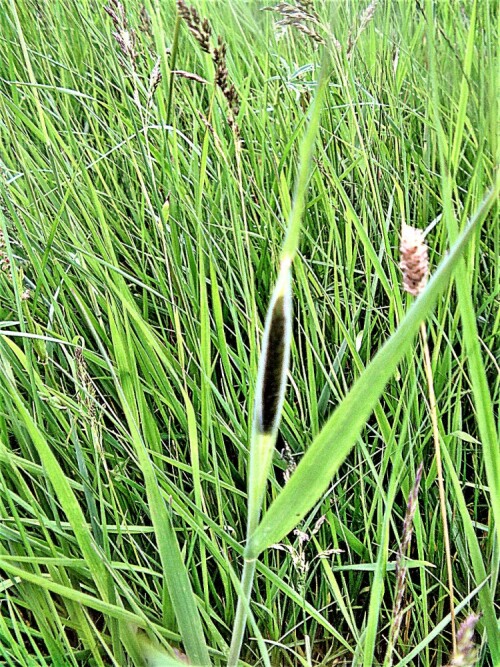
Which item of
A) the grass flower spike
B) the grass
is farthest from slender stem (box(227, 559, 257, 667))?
the grass flower spike

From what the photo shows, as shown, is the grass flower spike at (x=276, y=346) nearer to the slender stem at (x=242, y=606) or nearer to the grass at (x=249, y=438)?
the grass at (x=249, y=438)

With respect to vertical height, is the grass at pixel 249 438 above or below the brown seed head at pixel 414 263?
below

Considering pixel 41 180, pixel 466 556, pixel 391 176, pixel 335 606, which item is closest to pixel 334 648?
pixel 335 606

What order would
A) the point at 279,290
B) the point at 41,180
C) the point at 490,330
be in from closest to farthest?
the point at 279,290, the point at 490,330, the point at 41,180

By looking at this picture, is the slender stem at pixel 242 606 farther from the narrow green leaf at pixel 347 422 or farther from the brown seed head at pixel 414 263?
the brown seed head at pixel 414 263

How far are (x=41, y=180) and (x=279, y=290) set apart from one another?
75 centimetres

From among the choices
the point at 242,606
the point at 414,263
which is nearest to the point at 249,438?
the point at 242,606

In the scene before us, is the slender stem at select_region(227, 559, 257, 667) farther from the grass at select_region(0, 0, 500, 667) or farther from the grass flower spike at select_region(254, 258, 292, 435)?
the grass flower spike at select_region(254, 258, 292, 435)

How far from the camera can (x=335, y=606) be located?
0.58 metres

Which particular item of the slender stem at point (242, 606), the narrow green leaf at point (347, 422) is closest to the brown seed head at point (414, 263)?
the narrow green leaf at point (347, 422)

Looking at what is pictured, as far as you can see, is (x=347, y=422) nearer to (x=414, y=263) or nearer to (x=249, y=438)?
(x=414, y=263)

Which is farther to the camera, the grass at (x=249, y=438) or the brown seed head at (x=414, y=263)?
the grass at (x=249, y=438)

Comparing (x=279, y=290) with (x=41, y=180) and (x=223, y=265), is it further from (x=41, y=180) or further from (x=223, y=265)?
(x=41, y=180)

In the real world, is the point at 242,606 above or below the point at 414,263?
below
